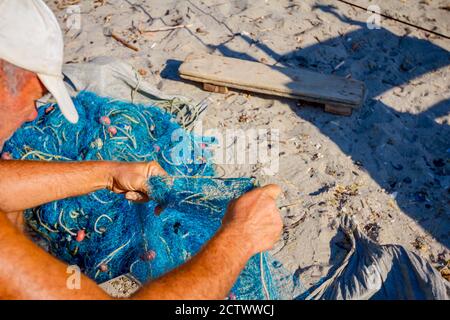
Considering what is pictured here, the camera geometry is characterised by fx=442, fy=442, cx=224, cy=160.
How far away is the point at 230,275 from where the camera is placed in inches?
87.7

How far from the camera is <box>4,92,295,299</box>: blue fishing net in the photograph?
2.95 m

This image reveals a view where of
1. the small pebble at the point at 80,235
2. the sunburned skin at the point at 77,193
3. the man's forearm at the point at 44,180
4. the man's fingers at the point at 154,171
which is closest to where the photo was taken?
the sunburned skin at the point at 77,193

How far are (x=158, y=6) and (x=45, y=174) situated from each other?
3829 mm

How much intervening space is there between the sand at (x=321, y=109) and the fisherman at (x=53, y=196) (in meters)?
1.30

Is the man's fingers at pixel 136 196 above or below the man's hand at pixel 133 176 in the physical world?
below

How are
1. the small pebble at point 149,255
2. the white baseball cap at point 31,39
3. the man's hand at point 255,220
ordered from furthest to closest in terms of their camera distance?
the small pebble at point 149,255 → the white baseball cap at point 31,39 → the man's hand at point 255,220

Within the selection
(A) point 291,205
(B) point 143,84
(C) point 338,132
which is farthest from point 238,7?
(A) point 291,205

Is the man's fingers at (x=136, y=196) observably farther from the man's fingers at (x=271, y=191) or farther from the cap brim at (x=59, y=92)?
the man's fingers at (x=271, y=191)

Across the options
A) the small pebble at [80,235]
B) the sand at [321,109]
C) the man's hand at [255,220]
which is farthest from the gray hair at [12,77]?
the sand at [321,109]

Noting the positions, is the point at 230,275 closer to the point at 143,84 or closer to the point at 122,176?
the point at 122,176

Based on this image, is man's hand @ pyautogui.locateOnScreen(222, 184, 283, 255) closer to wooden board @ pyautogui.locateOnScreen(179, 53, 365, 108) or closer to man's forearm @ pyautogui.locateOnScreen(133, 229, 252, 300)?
man's forearm @ pyautogui.locateOnScreen(133, 229, 252, 300)

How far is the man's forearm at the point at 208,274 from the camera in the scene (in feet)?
6.85

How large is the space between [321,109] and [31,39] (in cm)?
302

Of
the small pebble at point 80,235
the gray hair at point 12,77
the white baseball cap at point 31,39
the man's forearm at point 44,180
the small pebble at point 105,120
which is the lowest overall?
the small pebble at point 80,235
